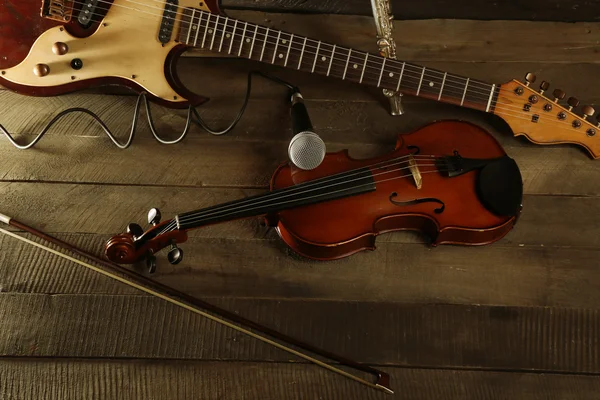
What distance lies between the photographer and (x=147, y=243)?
43.6 inches

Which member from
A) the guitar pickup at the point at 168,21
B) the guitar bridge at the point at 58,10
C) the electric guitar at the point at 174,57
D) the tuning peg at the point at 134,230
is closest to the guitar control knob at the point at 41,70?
the electric guitar at the point at 174,57

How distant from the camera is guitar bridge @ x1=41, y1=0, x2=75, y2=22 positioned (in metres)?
1.24

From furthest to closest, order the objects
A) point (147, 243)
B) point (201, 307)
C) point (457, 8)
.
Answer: point (457, 8) < point (201, 307) < point (147, 243)

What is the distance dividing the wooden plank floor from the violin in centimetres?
10

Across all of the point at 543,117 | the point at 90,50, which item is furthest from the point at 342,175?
the point at 90,50

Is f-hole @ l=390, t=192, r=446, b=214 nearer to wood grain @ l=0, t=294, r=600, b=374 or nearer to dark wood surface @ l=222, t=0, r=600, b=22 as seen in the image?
wood grain @ l=0, t=294, r=600, b=374

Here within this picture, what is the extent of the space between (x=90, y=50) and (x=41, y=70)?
0.12 m

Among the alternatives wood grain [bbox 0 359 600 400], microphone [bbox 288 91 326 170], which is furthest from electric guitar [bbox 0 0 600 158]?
wood grain [bbox 0 359 600 400]

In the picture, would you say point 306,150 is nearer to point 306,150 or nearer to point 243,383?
point 306,150

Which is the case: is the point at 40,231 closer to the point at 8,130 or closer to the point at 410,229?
the point at 8,130

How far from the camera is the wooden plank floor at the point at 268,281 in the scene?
1.20 meters

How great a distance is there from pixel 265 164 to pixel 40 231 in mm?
563

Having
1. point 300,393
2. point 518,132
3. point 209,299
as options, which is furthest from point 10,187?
point 518,132

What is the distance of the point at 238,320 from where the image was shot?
1.19 m
